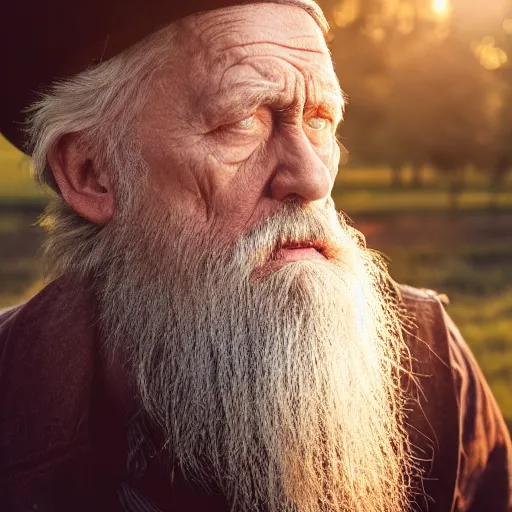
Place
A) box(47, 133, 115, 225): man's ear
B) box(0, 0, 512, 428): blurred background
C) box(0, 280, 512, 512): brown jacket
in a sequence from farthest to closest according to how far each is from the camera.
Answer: box(0, 0, 512, 428): blurred background
box(47, 133, 115, 225): man's ear
box(0, 280, 512, 512): brown jacket

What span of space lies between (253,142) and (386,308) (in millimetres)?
754

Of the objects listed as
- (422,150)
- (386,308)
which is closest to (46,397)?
(386,308)

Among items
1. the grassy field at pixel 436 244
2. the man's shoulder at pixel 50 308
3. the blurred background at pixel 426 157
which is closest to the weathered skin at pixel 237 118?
the man's shoulder at pixel 50 308

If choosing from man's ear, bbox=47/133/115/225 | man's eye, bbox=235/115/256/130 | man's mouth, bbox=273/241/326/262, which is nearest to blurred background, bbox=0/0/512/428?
man's ear, bbox=47/133/115/225

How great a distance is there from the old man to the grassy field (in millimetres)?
3065

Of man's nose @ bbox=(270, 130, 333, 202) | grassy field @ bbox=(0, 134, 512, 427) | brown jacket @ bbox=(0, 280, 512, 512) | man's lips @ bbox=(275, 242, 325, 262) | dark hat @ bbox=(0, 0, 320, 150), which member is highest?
grassy field @ bbox=(0, 134, 512, 427)

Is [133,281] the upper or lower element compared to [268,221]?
lower

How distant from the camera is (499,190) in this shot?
12859 millimetres

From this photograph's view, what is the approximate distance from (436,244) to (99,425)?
9.43 m

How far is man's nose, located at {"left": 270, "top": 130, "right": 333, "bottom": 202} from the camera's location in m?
2.04

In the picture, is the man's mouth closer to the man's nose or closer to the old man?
the old man

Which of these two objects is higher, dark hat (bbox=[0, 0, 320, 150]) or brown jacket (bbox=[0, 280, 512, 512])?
dark hat (bbox=[0, 0, 320, 150])

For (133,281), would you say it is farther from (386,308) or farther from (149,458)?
(386,308)

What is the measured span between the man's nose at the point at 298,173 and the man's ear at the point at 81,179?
0.56 metres
